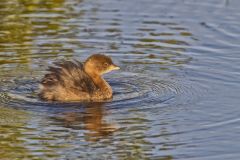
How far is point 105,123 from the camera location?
1192 centimetres

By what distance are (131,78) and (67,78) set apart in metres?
1.26

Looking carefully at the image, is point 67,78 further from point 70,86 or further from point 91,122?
point 91,122

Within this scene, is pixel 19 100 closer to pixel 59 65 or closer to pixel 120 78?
pixel 59 65

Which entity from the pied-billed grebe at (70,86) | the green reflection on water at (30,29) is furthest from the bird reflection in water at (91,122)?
the green reflection on water at (30,29)

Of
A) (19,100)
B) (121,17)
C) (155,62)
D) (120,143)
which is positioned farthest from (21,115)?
(121,17)

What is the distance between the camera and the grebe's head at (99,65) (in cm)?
1378

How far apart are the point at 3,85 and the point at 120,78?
1864 mm

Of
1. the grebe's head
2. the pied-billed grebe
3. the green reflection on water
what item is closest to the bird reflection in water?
the pied-billed grebe

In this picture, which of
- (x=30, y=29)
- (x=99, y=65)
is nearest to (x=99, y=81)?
(x=99, y=65)

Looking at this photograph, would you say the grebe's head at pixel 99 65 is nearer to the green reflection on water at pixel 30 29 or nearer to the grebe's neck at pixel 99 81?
the grebe's neck at pixel 99 81

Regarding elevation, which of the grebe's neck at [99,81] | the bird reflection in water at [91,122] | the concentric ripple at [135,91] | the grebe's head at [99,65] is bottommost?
the bird reflection in water at [91,122]

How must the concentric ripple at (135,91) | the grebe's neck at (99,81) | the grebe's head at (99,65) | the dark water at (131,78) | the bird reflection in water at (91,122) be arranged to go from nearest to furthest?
the dark water at (131,78) → the bird reflection in water at (91,122) → the concentric ripple at (135,91) → the grebe's neck at (99,81) → the grebe's head at (99,65)

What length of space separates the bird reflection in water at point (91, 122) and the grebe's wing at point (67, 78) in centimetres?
57

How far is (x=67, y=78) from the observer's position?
13.3 m
